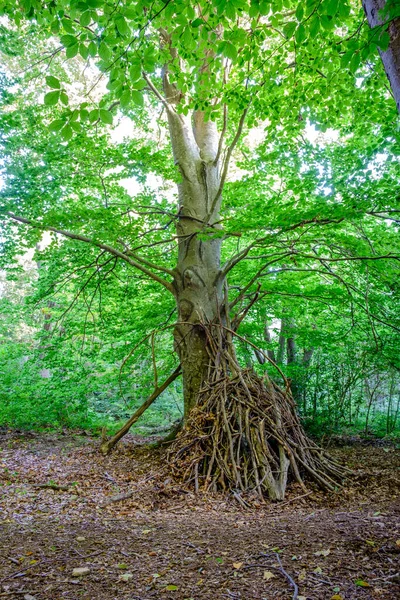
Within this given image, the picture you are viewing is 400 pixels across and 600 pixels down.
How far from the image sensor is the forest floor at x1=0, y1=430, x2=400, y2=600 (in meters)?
1.98

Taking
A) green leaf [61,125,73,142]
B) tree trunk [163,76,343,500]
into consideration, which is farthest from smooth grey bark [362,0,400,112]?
tree trunk [163,76,343,500]

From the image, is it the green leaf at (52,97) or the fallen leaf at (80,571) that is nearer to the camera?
the green leaf at (52,97)

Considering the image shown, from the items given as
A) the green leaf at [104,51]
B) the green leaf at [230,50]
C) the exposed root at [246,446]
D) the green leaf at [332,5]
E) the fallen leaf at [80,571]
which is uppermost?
the green leaf at [230,50]

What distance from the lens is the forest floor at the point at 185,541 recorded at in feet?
6.48

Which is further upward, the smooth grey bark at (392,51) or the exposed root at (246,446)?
Result: the smooth grey bark at (392,51)

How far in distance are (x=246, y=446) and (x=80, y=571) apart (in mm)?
2788

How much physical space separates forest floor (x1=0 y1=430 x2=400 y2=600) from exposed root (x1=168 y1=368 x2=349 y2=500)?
22cm

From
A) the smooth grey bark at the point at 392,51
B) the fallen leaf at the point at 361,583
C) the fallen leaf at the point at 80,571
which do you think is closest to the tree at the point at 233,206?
the smooth grey bark at the point at 392,51

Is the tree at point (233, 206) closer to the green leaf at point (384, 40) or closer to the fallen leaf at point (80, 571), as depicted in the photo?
the green leaf at point (384, 40)

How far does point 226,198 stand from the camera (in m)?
7.32

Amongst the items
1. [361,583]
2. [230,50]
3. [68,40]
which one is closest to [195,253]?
[230,50]

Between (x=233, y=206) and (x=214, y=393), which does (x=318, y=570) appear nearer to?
(x=214, y=393)

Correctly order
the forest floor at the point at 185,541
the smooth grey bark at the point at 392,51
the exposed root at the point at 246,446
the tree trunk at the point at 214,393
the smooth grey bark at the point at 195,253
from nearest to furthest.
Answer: the smooth grey bark at the point at 392,51 < the forest floor at the point at 185,541 < the exposed root at the point at 246,446 < the tree trunk at the point at 214,393 < the smooth grey bark at the point at 195,253

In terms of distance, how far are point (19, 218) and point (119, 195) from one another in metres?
1.55
